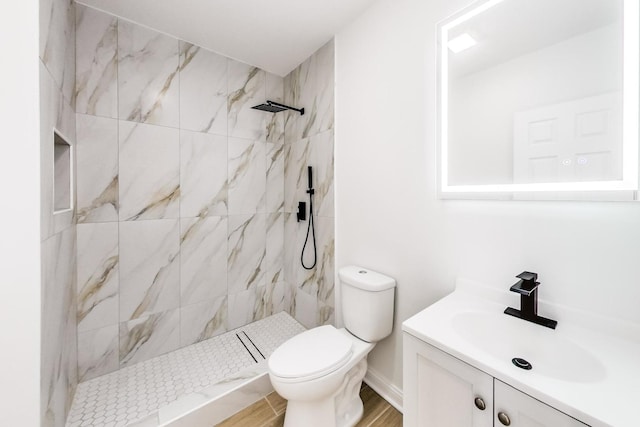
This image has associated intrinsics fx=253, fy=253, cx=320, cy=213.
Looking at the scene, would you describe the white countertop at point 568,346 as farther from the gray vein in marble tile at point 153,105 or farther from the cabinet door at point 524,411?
the gray vein in marble tile at point 153,105

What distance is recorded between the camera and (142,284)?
1848 millimetres

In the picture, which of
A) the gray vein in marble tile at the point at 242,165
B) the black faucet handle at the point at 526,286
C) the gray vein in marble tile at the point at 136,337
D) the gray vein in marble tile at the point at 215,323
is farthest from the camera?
the gray vein in marble tile at the point at 242,165

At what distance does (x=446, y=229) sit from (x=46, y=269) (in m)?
1.72

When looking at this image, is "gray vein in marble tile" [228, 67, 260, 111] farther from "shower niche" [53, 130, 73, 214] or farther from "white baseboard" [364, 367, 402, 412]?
"white baseboard" [364, 367, 402, 412]

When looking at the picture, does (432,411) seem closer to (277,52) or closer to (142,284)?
(142,284)

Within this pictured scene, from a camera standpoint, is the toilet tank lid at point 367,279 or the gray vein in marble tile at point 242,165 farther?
the gray vein in marble tile at point 242,165

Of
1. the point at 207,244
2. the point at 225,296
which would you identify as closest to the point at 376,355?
the point at 225,296

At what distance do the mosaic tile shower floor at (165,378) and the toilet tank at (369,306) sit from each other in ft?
2.79

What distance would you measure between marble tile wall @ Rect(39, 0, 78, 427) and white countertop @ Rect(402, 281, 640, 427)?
4.62ft

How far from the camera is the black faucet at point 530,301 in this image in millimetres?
920

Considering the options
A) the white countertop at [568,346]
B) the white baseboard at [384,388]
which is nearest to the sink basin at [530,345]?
the white countertop at [568,346]

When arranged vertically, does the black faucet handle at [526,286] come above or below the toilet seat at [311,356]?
above

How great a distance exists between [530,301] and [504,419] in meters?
0.45
